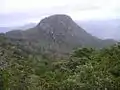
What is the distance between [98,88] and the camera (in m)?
35.2

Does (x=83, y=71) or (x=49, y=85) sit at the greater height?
(x=83, y=71)

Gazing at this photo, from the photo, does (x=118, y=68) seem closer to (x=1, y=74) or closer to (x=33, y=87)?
(x=33, y=87)

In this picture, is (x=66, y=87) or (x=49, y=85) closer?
(x=66, y=87)

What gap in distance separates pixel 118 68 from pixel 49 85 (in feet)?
37.9

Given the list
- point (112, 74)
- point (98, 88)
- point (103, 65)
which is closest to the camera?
point (98, 88)

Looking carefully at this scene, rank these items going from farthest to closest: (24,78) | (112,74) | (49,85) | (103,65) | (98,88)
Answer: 1. (24,78)
2. (49,85)
3. (103,65)
4. (112,74)
5. (98,88)

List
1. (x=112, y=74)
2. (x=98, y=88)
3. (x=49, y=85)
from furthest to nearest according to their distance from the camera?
(x=49, y=85)
(x=112, y=74)
(x=98, y=88)

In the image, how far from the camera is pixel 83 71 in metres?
36.3

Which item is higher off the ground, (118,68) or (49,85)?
(118,68)

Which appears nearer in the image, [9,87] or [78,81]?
[78,81]

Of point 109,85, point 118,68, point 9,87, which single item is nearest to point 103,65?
point 118,68

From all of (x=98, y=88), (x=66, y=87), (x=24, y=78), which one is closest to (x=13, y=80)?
(x=24, y=78)

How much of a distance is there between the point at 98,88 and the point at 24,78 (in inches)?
748

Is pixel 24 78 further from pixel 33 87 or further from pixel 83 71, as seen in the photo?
pixel 83 71
